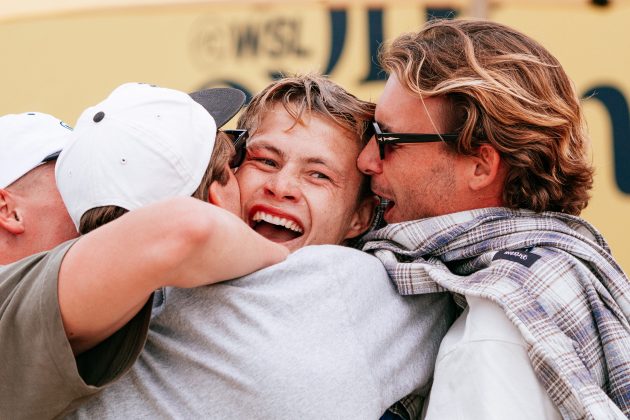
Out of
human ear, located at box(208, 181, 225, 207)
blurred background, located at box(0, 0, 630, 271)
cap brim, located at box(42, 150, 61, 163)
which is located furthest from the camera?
blurred background, located at box(0, 0, 630, 271)

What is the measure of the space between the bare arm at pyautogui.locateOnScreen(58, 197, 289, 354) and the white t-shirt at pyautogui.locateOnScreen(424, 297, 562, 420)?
0.69 m

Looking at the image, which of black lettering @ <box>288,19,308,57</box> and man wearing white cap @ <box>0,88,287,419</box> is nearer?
man wearing white cap @ <box>0,88,287,419</box>

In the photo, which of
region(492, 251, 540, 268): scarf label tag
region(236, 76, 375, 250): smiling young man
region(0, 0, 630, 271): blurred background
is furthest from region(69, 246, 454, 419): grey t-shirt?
region(0, 0, 630, 271): blurred background

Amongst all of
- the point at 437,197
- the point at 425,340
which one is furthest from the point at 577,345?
the point at 437,197

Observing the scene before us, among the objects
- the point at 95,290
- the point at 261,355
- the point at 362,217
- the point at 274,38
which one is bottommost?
the point at 362,217

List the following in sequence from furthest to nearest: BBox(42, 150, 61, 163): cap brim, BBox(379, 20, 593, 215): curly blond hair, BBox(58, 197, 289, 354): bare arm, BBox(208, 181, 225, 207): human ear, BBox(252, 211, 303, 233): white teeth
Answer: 1. BBox(252, 211, 303, 233): white teeth
2. BBox(379, 20, 593, 215): curly blond hair
3. BBox(42, 150, 61, 163): cap brim
4. BBox(208, 181, 225, 207): human ear
5. BBox(58, 197, 289, 354): bare arm

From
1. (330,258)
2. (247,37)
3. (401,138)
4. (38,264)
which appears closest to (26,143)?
(38,264)

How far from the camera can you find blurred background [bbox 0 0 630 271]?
412 centimetres

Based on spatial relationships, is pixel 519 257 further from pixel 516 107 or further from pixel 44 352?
pixel 44 352

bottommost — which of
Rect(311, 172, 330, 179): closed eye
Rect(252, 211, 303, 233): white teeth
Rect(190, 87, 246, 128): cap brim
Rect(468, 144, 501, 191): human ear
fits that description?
Rect(252, 211, 303, 233): white teeth

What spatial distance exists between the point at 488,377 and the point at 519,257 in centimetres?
34

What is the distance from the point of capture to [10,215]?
2109mm

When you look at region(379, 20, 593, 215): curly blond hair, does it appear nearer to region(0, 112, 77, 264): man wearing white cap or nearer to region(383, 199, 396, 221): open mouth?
region(383, 199, 396, 221): open mouth

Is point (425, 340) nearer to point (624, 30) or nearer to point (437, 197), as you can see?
point (437, 197)
